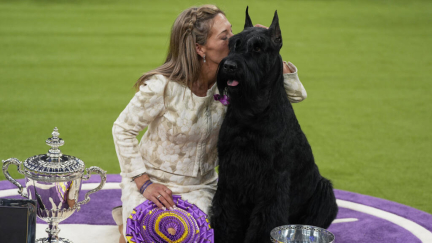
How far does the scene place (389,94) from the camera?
6.34 meters

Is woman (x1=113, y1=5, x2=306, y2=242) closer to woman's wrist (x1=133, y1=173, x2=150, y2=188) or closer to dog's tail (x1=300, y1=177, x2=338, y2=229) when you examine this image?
woman's wrist (x1=133, y1=173, x2=150, y2=188)

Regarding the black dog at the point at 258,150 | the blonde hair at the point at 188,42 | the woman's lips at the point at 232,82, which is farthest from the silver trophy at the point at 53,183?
the woman's lips at the point at 232,82

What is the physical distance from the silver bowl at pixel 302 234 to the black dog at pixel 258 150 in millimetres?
45

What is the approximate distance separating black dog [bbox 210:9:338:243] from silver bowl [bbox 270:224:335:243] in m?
0.04

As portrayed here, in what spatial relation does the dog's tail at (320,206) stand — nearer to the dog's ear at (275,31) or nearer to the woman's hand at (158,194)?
the woman's hand at (158,194)

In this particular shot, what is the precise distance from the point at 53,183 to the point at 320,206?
3.94ft

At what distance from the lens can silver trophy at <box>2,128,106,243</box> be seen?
2585 mm

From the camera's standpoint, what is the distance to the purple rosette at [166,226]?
2.53 meters

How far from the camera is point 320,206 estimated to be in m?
2.62

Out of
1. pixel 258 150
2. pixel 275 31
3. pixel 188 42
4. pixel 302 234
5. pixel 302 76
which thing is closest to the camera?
pixel 275 31

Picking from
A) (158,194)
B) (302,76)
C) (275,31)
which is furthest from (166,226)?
(302,76)

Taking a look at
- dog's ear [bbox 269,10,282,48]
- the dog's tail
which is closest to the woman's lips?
dog's ear [bbox 269,10,282,48]

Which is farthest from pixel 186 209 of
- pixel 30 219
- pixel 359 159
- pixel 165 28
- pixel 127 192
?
pixel 165 28

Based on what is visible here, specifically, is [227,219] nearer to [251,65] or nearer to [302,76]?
[251,65]
